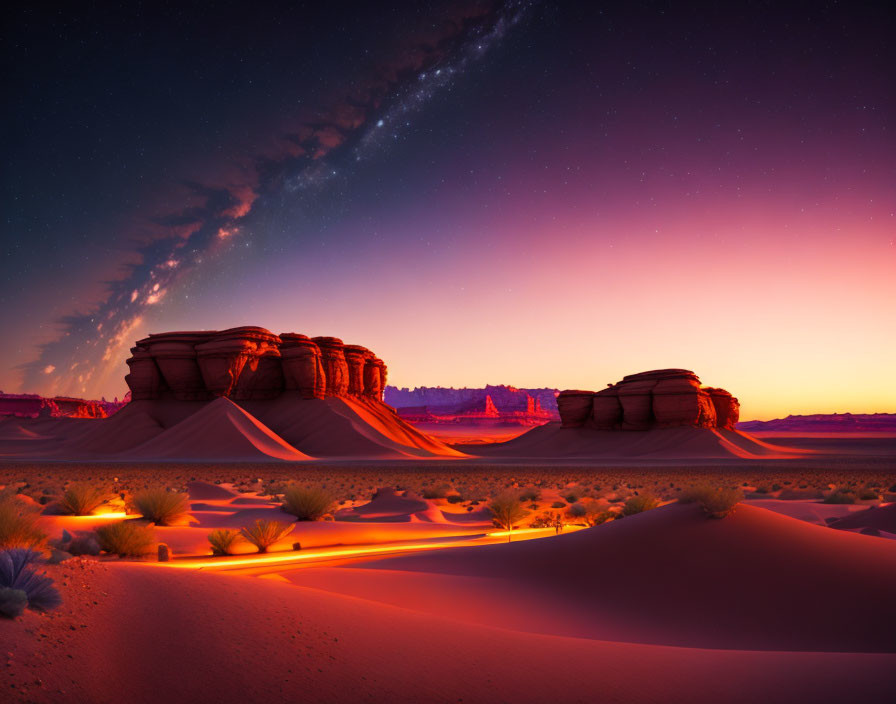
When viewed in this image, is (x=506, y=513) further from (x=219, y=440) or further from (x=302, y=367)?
(x=302, y=367)

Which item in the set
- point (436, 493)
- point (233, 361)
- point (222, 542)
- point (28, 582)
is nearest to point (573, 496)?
point (436, 493)

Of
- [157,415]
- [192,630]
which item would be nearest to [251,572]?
[192,630]

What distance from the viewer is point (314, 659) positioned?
13.4ft

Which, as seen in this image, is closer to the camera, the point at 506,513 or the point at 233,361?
the point at 506,513

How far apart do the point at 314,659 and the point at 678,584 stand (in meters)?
5.94

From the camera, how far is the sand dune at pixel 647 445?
65312 mm

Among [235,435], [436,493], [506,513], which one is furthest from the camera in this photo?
[235,435]

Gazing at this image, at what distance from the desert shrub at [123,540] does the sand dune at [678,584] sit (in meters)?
3.09

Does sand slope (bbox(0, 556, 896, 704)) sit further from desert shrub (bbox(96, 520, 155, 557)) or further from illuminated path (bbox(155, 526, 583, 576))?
desert shrub (bbox(96, 520, 155, 557))

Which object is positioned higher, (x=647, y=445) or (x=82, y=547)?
(x=82, y=547)

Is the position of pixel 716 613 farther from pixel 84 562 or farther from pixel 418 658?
pixel 84 562

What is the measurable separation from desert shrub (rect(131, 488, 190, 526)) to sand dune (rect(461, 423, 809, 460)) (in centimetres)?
5574

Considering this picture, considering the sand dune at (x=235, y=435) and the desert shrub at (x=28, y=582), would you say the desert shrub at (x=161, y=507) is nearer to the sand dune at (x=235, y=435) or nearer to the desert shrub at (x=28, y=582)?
the desert shrub at (x=28, y=582)

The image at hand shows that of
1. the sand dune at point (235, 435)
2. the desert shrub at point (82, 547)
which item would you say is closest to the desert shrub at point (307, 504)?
the desert shrub at point (82, 547)
